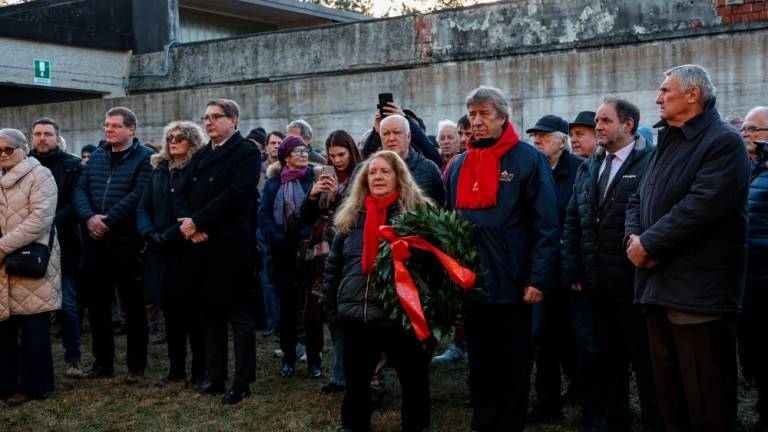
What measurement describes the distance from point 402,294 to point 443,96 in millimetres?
7545

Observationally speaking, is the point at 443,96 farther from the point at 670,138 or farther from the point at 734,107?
the point at 670,138

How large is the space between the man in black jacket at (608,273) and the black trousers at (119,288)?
403cm

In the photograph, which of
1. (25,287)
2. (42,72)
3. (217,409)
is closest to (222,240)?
(217,409)

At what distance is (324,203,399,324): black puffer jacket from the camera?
573 cm

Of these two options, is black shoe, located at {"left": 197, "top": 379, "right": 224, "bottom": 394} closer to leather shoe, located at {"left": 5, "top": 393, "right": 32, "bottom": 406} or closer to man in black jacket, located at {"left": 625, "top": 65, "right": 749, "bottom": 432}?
leather shoe, located at {"left": 5, "top": 393, "right": 32, "bottom": 406}

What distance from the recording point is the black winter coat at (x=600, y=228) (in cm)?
555

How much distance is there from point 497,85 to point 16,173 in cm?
672

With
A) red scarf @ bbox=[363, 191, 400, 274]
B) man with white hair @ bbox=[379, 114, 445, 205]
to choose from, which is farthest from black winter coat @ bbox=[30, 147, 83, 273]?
red scarf @ bbox=[363, 191, 400, 274]

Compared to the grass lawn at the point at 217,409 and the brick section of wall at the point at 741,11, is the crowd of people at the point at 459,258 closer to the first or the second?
the grass lawn at the point at 217,409

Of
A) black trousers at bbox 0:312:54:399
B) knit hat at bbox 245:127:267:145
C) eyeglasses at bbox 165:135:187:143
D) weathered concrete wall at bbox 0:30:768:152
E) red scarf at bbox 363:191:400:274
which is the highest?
weathered concrete wall at bbox 0:30:768:152

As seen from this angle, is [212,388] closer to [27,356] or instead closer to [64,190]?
[27,356]

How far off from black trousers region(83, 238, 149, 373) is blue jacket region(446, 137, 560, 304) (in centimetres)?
374

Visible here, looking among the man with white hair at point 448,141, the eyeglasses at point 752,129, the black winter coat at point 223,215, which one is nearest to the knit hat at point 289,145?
the black winter coat at point 223,215

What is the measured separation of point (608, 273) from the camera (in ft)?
18.4
